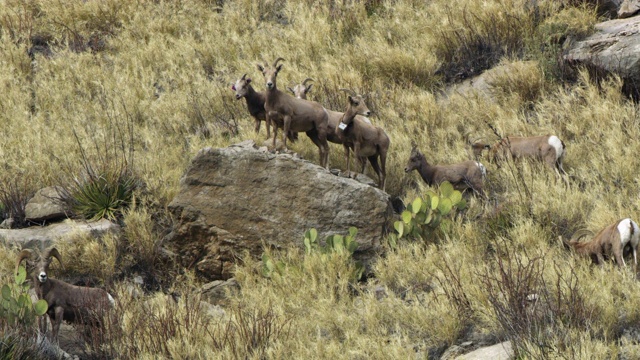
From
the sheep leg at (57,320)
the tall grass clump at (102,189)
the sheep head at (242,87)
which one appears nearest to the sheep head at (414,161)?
the sheep head at (242,87)

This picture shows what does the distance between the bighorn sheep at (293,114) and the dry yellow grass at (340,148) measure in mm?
906

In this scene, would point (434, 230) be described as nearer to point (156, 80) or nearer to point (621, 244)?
point (621, 244)

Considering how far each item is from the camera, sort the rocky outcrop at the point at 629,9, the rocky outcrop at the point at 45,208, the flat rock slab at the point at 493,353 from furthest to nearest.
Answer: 1. the rocky outcrop at the point at 629,9
2. the rocky outcrop at the point at 45,208
3. the flat rock slab at the point at 493,353

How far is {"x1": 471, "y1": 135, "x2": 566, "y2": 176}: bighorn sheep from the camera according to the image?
36.8 ft

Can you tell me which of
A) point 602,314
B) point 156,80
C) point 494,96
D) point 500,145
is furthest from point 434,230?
point 156,80

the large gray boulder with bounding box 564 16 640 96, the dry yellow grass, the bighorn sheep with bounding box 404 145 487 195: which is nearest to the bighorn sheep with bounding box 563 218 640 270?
the dry yellow grass

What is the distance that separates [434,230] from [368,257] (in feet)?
2.64

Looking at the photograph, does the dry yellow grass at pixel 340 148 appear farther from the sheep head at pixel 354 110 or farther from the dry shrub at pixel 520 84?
the sheep head at pixel 354 110

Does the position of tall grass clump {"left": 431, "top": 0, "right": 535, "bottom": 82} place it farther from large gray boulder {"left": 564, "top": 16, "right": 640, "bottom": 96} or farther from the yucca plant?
the yucca plant

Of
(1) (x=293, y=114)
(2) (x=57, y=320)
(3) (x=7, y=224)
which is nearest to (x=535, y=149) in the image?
(1) (x=293, y=114)

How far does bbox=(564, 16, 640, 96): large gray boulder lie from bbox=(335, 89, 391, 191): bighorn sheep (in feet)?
12.0

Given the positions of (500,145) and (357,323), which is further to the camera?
(500,145)

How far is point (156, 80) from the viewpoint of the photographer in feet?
52.7

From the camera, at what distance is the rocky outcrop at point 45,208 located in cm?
1165
